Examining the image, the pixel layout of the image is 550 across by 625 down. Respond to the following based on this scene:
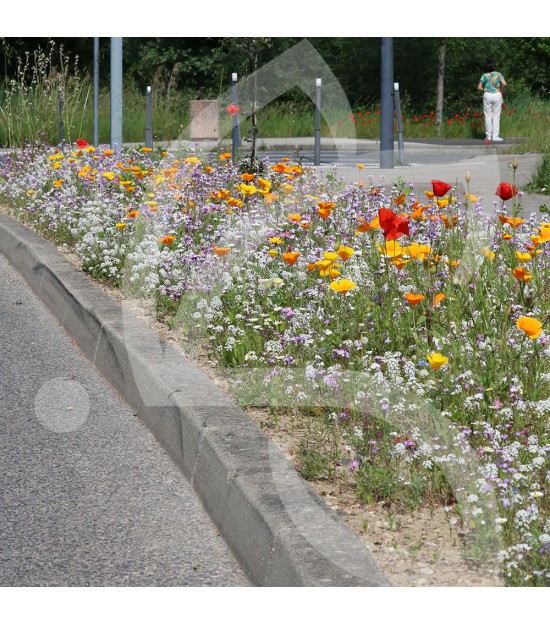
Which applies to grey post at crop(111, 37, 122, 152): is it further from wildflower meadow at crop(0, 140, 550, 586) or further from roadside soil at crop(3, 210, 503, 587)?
roadside soil at crop(3, 210, 503, 587)

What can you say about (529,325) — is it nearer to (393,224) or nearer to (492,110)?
(393,224)

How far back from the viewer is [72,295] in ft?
21.6

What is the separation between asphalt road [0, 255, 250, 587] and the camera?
11.3ft

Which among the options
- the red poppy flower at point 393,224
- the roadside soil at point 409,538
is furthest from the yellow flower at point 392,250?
the roadside soil at point 409,538

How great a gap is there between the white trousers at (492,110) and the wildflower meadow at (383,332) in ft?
49.4

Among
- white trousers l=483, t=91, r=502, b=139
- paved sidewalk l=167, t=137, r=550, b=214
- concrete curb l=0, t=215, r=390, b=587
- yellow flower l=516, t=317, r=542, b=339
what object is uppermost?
white trousers l=483, t=91, r=502, b=139

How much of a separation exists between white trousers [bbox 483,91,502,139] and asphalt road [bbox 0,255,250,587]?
1788 centimetres

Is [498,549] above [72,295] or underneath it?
underneath

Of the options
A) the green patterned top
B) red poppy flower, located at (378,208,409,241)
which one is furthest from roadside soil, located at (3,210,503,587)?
the green patterned top

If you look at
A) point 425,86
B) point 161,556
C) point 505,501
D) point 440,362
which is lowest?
point 161,556

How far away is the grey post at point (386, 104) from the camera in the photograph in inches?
614

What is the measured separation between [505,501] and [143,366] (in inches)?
90.2

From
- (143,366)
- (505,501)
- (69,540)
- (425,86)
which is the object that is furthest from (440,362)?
(425,86)

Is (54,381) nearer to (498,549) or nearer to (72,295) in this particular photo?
(72,295)
